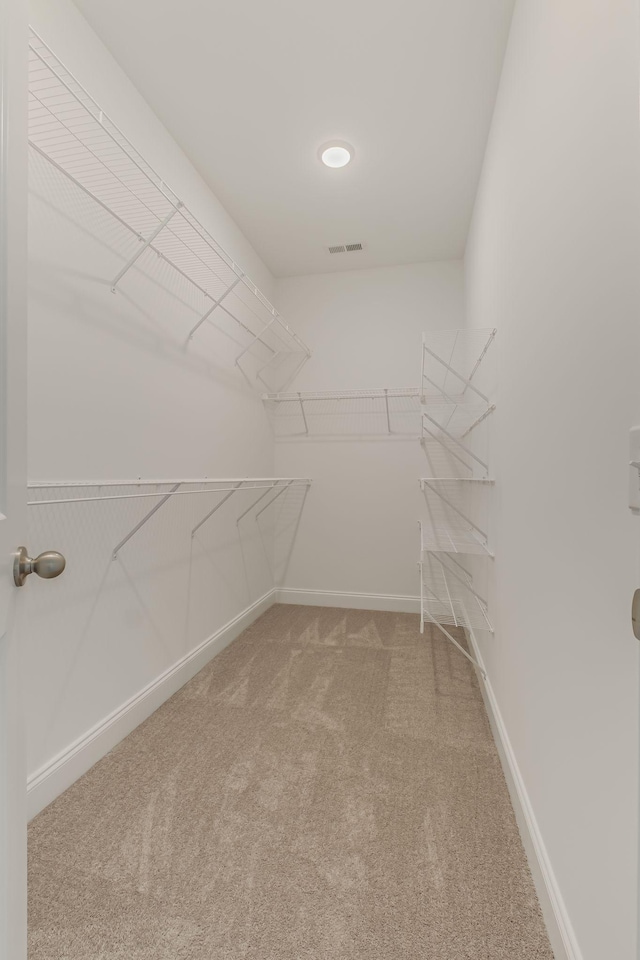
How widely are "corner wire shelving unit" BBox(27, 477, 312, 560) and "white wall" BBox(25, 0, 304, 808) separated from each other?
4 cm

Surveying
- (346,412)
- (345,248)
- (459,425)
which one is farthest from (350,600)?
(345,248)

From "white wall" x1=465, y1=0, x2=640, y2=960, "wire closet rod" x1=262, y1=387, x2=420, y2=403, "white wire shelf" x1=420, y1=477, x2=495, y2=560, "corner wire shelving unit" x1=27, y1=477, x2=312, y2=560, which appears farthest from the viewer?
"wire closet rod" x1=262, y1=387, x2=420, y2=403

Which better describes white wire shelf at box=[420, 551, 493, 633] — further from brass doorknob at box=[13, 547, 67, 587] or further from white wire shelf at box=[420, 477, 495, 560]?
brass doorknob at box=[13, 547, 67, 587]

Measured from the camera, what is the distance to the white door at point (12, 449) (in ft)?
2.32

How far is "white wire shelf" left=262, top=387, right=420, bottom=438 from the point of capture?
335cm

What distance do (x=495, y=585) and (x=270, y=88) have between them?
2.25 metres

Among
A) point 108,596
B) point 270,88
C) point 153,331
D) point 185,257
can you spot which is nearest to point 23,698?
point 108,596

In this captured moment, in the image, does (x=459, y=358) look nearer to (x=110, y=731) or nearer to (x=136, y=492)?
(x=136, y=492)

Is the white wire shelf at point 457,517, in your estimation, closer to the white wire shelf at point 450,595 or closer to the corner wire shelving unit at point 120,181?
the white wire shelf at point 450,595

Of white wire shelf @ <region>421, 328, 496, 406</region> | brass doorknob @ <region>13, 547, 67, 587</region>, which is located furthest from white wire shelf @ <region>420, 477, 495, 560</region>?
brass doorknob @ <region>13, 547, 67, 587</region>

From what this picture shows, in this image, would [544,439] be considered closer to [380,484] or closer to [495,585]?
[495,585]

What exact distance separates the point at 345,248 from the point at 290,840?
322 centimetres

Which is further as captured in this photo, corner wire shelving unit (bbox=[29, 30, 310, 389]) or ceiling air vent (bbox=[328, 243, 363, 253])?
ceiling air vent (bbox=[328, 243, 363, 253])

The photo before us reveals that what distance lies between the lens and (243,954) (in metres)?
0.97
